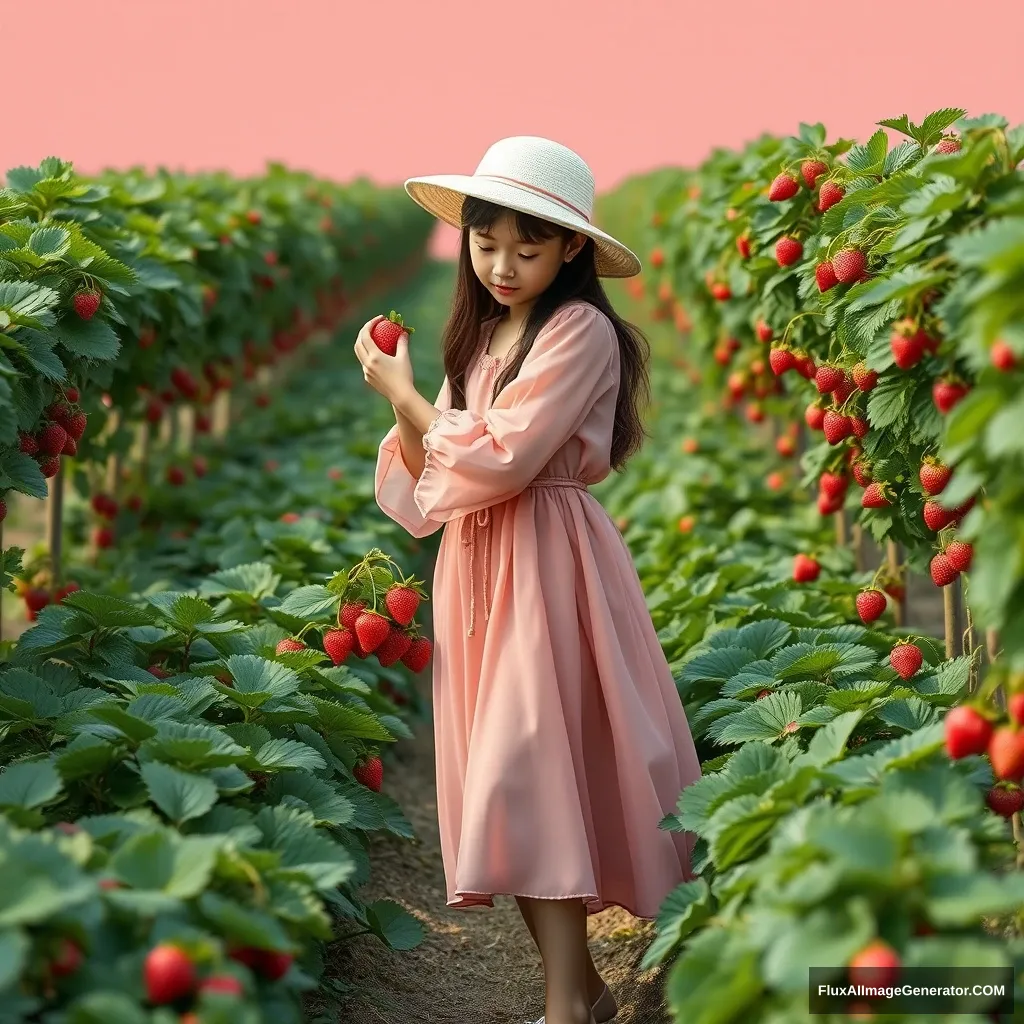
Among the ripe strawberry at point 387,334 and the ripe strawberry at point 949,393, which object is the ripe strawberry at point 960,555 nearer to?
the ripe strawberry at point 949,393

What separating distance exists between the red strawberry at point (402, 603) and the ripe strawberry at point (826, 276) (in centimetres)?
121

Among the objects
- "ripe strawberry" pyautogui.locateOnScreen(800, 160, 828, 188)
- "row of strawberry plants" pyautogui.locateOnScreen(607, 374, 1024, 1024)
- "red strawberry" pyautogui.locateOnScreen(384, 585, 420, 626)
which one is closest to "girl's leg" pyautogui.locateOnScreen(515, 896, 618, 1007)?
"row of strawberry plants" pyautogui.locateOnScreen(607, 374, 1024, 1024)

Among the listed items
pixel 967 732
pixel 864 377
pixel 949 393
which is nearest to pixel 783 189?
pixel 864 377

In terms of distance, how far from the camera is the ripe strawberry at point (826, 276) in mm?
3111

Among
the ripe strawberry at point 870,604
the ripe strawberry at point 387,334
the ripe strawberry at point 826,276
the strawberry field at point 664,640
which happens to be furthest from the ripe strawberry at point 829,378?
the ripe strawberry at point 387,334

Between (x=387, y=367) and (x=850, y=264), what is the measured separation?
1081 millimetres

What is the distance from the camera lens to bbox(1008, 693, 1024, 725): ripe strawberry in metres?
1.97

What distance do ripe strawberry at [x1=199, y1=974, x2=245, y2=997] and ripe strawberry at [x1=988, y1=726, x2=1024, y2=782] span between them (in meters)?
1.17

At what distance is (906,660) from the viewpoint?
318cm

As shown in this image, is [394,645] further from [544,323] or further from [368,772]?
[544,323]

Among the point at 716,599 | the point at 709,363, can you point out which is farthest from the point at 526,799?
the point at 709,363

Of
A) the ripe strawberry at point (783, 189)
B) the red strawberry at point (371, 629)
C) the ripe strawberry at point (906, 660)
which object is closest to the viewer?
the red strawberry at point (371, 629)

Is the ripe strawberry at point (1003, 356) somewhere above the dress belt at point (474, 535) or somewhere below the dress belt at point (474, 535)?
above

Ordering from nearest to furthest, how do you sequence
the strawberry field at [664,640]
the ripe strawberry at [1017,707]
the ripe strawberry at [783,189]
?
the strawberry field at [664,640], the ripe strawberry at [1017,707], the ripe strawberry at [783,189]
